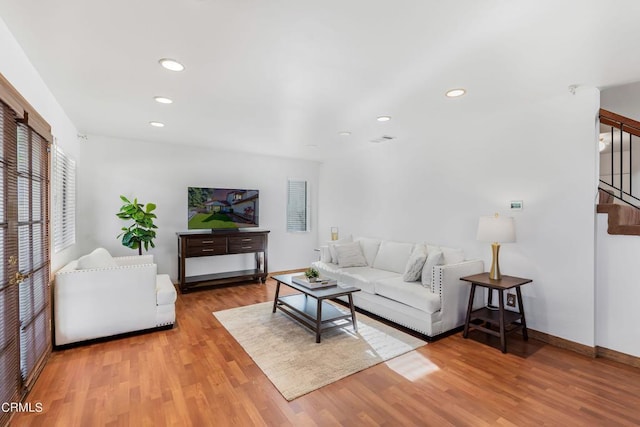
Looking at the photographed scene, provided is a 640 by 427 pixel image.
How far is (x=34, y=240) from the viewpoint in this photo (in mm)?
2410

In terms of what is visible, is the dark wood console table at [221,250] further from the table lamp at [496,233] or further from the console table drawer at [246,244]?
the table lamp at [496,233]

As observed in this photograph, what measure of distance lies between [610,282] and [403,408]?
2.32 metres

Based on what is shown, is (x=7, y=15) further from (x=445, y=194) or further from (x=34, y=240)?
(x=445, y=194)

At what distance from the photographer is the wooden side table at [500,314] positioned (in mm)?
3010

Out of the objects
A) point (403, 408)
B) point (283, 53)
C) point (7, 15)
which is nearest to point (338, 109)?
point (283, 53)

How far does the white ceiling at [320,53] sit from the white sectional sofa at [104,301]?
5.65 feet

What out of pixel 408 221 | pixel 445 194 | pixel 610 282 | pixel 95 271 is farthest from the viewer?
pixel 408 221

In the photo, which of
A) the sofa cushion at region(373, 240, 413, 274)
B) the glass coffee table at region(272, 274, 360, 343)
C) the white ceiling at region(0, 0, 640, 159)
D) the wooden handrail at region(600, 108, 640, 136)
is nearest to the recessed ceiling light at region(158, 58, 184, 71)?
the white ceiling at region(0, 0, 640, 159)

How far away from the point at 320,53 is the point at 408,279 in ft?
9.09

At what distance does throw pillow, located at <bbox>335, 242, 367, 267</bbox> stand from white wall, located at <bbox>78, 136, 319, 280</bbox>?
6.43 feet

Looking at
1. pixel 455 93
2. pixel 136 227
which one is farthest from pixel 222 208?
pixel 455 93

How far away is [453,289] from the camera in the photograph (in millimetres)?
3395

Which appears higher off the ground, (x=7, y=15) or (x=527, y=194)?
(x=7, y=15)

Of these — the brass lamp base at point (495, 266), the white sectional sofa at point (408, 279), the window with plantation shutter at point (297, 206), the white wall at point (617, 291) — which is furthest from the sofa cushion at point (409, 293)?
the window with plantation shutter at point (297, 206)
